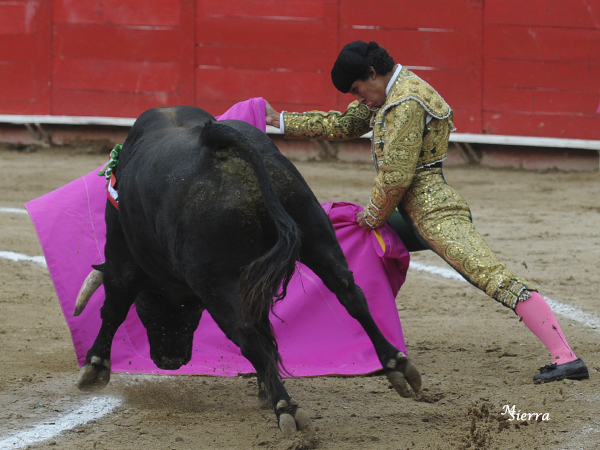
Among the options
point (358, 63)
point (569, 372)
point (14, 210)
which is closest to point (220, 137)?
point (358, 63)

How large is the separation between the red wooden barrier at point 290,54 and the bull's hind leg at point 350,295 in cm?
563

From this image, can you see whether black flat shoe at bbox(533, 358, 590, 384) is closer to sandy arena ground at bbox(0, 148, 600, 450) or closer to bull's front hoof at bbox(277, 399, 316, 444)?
sandy arena ground at bbox(0, 148, 600, 450)

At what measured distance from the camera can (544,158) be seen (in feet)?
24.6

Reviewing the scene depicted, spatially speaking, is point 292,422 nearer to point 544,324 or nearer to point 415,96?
point 544,324

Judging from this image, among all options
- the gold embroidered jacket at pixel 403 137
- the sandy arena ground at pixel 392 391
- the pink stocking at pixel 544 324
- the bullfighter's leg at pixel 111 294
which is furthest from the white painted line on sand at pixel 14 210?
the pink stocking at pixel 544 324

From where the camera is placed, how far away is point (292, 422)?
2123mm

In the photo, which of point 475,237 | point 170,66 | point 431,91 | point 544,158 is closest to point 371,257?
point 475,237

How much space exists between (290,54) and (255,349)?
6.18 metres

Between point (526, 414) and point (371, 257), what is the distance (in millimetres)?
847

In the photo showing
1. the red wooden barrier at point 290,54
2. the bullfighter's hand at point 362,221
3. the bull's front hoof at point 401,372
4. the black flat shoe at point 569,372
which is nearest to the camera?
the bull's front hoof at point 401,372

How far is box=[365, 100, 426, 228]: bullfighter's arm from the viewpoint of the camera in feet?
8.68

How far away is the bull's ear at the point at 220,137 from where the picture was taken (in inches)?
84.8

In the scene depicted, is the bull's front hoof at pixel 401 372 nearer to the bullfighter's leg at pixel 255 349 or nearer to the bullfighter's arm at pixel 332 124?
the bullfighter's leg at pixel 255 349

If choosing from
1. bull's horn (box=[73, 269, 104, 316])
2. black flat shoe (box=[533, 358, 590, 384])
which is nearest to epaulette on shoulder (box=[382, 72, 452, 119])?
black flat shoe (box=[533, 358, 590, 384])
